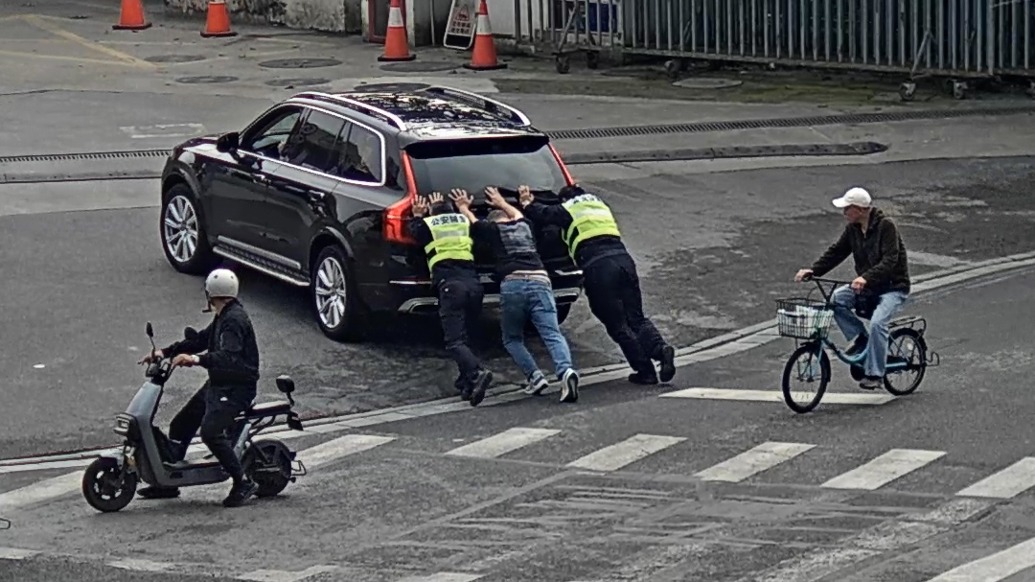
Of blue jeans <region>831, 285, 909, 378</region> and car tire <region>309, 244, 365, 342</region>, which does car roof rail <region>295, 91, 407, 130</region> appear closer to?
car tire <region>309, 244, 365, 342</region>

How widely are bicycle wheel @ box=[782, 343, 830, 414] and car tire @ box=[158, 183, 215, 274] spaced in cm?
584

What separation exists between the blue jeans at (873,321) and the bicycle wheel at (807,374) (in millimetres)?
391

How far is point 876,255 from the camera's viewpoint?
13.3m

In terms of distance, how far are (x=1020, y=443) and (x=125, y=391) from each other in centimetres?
608

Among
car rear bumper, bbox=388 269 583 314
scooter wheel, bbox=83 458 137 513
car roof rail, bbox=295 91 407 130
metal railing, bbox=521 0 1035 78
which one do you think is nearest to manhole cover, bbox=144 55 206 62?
metal railing, bbox=521 0 1035 78

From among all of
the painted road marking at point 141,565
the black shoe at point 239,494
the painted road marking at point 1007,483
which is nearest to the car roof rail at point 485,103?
the black shoe at point 239,494

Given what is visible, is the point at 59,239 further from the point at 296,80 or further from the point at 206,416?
the point at 296,80

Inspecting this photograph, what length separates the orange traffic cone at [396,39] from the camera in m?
29.2

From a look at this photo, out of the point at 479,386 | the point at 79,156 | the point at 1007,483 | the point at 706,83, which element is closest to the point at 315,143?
the point at 479,386

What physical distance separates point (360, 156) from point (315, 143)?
698 millimetres

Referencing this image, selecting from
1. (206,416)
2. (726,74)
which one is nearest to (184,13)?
(726,74)

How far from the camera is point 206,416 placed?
11.2 metres

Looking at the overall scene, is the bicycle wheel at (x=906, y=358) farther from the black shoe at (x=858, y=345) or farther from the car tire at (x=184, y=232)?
the car tire at (x=184, y=232)

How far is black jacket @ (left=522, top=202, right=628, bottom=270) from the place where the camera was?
1414cm
